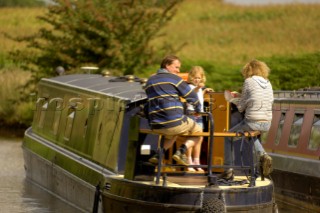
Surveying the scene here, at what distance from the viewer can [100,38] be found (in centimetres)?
3284

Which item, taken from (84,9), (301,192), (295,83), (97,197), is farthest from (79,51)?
(97,197)

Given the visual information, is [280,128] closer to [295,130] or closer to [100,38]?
[295,130]

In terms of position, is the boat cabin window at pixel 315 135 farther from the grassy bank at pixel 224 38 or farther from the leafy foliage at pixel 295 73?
the grassy bank at pixel 224 38

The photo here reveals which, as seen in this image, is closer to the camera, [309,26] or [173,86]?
[173,86]

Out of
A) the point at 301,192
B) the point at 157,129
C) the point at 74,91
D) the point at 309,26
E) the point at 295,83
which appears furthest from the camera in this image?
the point at 309,26

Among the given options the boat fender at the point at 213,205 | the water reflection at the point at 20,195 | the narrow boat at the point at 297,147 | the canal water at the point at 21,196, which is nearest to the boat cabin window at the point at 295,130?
the narrow boat at the point at 297,147

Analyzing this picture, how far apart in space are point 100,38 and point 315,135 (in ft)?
53.6

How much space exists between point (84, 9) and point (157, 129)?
20.4 metres

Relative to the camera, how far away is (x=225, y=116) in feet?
46.2

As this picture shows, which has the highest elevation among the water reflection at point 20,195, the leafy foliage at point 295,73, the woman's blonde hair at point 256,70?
the leafy foliage at point 295,73

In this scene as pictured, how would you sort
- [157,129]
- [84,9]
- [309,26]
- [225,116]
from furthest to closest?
[309,26], [84,9], [225,116], [157,129]

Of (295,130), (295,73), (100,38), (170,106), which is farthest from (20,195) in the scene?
(100,38)

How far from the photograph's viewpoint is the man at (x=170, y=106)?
12.7 meters

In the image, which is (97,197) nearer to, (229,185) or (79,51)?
(229,185)
